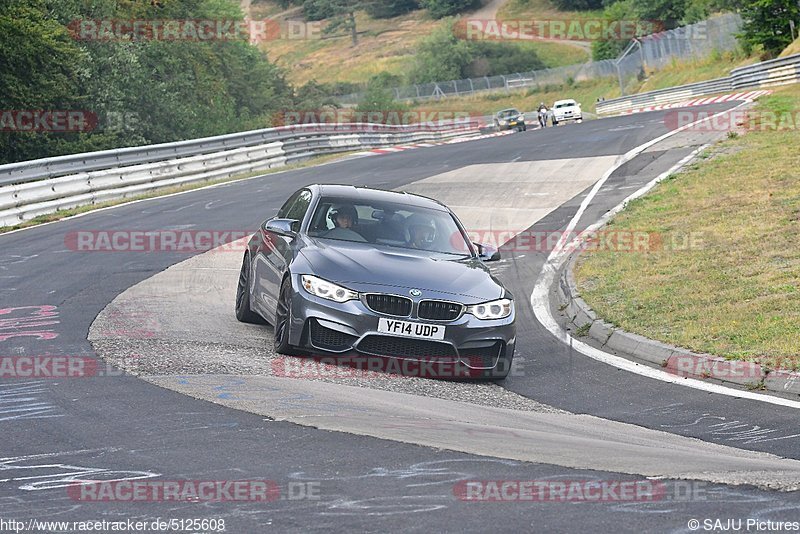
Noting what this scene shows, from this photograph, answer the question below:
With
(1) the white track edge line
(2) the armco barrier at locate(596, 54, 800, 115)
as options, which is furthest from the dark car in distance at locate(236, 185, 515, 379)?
(2) the armco barrier at locate(596, 54, 800, 115)

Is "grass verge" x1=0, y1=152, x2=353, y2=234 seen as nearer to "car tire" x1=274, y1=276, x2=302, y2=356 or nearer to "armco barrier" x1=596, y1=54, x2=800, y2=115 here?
"car tire" x1=274, y1=276, x2=302, y2=356

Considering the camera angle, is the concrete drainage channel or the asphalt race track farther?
the concrete drainage channel

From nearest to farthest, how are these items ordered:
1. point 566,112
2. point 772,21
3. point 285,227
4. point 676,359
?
1. point 676,359
2. point 285,227
3. point 772,21
4. point 566,112

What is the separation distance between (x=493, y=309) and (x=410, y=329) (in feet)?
2.79

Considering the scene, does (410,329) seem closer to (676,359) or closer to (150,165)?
(676,359)

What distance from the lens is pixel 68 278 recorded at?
14.9 metres

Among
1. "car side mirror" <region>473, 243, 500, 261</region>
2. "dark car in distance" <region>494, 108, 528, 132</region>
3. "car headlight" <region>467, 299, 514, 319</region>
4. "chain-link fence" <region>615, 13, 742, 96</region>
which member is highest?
"chain-link fence" <region>615, 13, 742, 96</region>

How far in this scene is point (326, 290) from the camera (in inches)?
389

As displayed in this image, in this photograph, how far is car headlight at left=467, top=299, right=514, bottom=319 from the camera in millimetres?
10031

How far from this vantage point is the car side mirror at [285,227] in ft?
36.6

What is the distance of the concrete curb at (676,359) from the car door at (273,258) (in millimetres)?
3371

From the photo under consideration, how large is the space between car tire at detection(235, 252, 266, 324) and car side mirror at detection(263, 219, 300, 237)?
93cm

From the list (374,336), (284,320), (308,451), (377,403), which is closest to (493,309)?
(374,336)

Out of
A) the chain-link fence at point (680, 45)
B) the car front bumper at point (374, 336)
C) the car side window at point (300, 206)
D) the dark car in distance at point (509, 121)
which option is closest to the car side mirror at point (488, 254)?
the car front bumper at point (374, 336)
